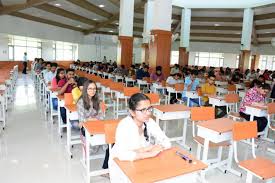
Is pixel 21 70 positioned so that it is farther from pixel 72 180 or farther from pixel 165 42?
pixel 72 180

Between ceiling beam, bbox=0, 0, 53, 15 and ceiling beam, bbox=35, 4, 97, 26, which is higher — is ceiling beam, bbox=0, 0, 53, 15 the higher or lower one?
the lower one

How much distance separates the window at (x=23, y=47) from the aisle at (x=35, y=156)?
546 inches

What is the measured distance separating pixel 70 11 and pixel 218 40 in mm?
12773

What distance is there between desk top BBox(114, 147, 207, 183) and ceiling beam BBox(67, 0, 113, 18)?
1317 centimetres

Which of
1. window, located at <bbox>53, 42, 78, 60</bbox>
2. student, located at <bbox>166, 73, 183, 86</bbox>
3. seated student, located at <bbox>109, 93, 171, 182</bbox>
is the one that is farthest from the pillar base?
seated student, located at <bbox>109, 93, 171, 182</bbox>

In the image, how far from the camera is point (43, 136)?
5.08m

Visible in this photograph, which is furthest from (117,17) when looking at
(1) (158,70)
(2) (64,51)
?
(1) (158,70)

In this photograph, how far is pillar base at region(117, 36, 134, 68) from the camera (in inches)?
525

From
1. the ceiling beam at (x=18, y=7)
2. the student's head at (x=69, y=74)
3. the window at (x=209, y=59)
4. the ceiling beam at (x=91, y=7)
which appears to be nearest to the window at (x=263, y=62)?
the window at (x=209, y=59)

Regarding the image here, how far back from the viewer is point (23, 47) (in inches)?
773

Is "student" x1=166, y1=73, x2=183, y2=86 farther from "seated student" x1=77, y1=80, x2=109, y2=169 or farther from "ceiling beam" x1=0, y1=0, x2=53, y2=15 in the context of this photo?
"ceiling beam" x1=0, y1=0, x2=53, y2=15

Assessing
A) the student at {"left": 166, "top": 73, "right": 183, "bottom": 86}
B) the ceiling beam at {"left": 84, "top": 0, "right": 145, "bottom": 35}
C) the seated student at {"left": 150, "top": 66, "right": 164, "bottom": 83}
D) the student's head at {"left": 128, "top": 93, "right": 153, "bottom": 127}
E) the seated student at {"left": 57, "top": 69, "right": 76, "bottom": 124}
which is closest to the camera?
the student's head at {"left": 128, "top": 93, "right": 153, "bottom": 127}

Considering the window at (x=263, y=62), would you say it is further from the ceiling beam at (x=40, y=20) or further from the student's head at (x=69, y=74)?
the student's head at (x=69, y=74)

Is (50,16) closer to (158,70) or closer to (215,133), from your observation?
(158,70)
